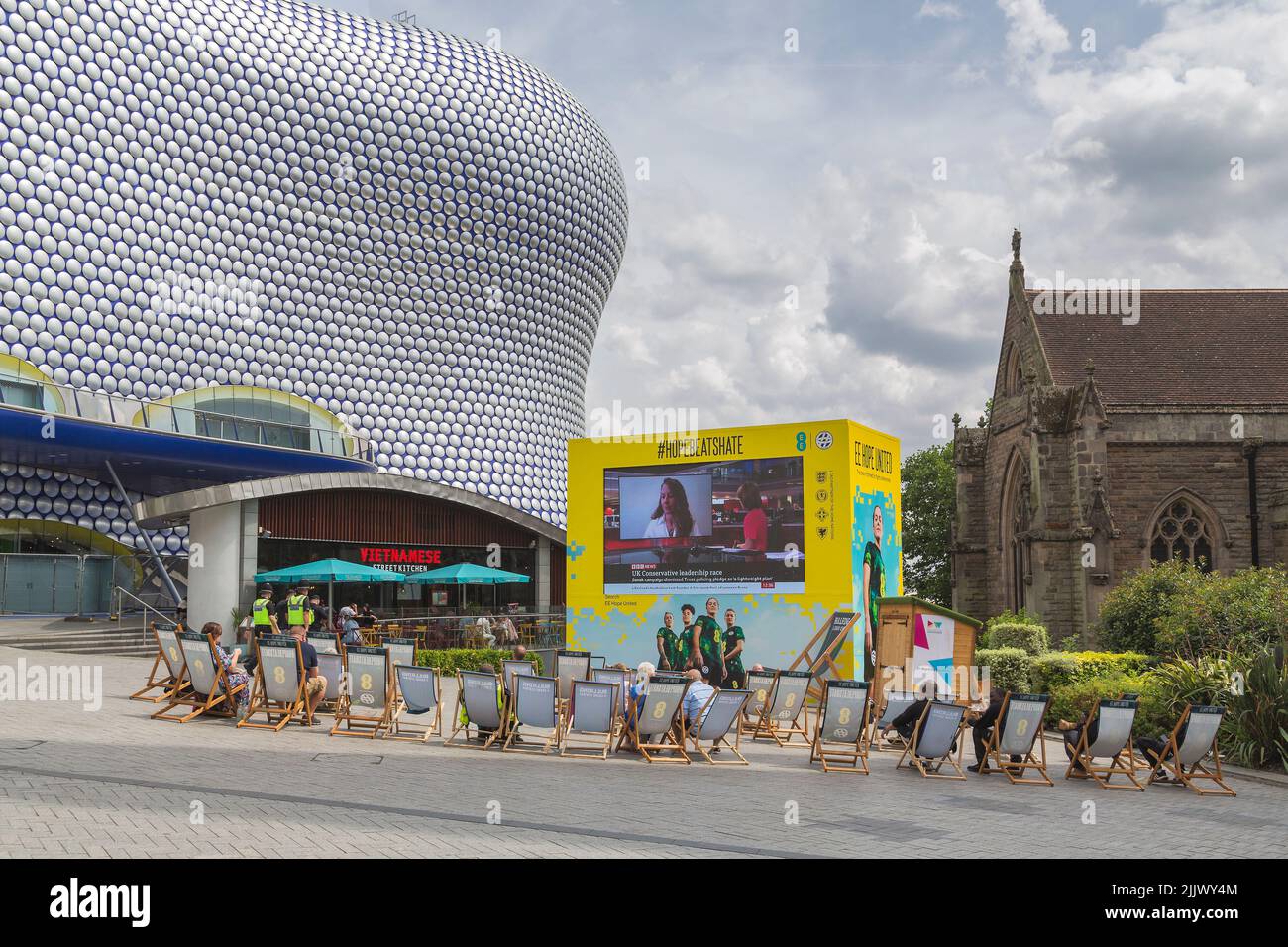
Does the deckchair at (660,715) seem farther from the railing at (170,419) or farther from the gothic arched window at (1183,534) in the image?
the railing at (170,419)

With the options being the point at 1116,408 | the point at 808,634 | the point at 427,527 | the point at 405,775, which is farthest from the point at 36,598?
the point at 1116,408

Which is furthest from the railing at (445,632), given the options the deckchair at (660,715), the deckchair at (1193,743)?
the deckchair at (1193,743)

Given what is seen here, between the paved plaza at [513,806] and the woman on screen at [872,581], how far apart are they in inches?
187

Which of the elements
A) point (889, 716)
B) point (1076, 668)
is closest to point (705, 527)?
point (889, 716)

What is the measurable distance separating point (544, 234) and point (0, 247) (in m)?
24.1

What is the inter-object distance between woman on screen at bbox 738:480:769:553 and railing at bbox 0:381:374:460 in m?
21.5

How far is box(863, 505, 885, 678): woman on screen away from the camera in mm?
17031

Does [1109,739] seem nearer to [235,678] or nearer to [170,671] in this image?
[235,678]

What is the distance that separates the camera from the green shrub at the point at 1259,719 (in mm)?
11680

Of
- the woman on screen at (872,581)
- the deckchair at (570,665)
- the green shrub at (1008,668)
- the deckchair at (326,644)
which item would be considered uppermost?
the woman on screen at (872,581)

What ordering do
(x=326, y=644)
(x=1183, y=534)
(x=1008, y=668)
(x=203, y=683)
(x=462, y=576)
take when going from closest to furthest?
1. (x=203, y=683)
2. (x=326, y=644)
3. (x=1008, y=668)
4. (x=1183, y=534)
5. (x=462, y=576)

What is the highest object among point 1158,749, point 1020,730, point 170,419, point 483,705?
point 170,419

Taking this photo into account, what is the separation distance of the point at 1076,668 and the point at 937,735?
5.79 metres

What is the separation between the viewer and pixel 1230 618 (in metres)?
16.3
